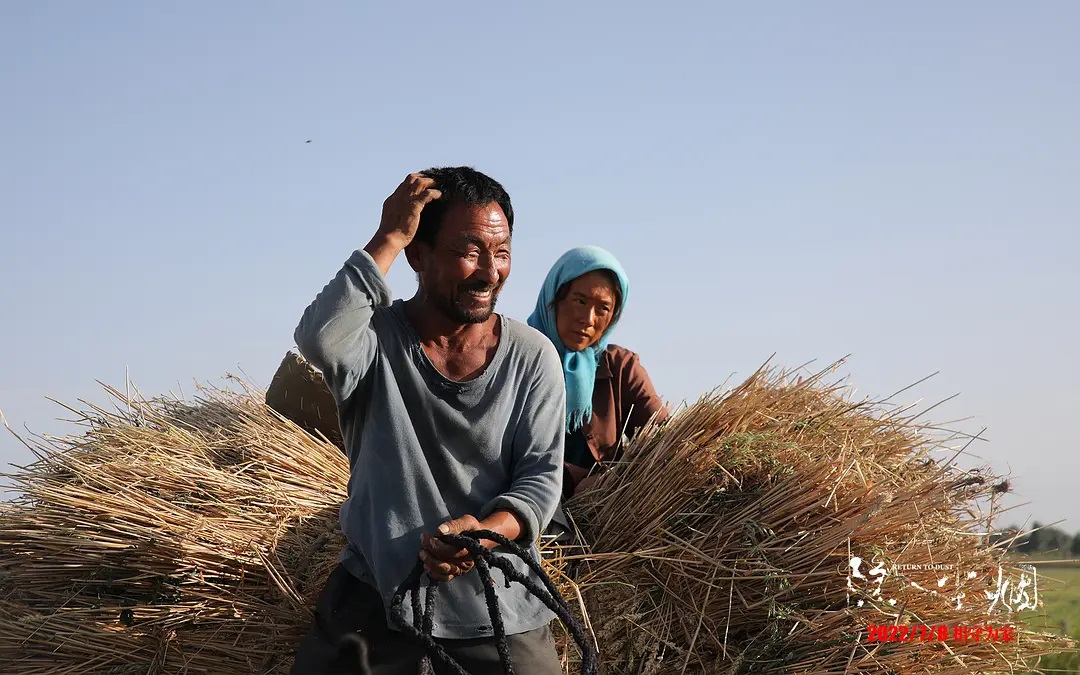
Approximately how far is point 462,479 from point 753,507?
38.4 inches

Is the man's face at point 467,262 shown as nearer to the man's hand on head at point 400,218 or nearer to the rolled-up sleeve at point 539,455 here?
the man's hand on head at point 400,218

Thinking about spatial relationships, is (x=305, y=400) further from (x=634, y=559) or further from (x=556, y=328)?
(x=634, y=559)

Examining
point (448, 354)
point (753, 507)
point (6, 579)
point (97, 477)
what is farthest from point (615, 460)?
point (6, 579)

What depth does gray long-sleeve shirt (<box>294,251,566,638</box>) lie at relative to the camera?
2.09m

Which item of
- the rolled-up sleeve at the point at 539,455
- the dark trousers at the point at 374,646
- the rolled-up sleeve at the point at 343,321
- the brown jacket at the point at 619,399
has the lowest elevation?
the dark trousers at the point at 374,646

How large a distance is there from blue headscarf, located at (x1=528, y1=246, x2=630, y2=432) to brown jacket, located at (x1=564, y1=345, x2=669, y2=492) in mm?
36

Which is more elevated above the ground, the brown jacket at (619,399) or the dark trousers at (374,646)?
the brown jacket at (619,399)

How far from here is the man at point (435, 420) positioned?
2.10 m

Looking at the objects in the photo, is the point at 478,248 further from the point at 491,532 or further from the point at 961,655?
the point at 961,655

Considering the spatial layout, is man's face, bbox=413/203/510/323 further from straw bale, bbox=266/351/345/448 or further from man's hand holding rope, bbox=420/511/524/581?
straw bale, bbox=266/351/345/448

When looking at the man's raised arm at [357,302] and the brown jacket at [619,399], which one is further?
the brown jacket at [619,399]

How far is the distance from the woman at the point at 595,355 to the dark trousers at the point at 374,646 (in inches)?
47.9
